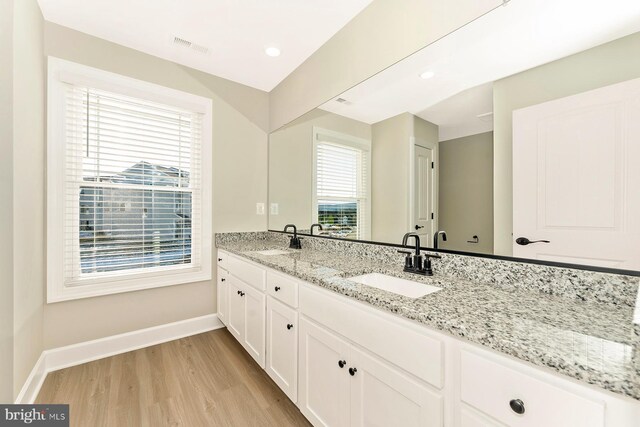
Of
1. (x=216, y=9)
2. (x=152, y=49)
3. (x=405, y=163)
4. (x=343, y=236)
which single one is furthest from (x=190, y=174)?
(x=405, y=163)

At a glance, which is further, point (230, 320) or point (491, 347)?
point (230, 320)

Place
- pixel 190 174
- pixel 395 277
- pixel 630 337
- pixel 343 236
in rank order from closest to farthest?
pixel 630 337 → pixel 395 277 → pixel 343 236 → pixel 190 174

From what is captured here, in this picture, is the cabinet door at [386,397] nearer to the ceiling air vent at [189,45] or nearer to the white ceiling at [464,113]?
the white ceiling at [464,113]

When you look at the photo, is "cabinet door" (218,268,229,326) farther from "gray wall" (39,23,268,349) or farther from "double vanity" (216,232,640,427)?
"double vanity" (216,232,640,427)

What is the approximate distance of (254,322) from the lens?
189cm

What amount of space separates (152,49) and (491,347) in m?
3.00

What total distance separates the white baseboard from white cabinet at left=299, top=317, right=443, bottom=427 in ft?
5.18

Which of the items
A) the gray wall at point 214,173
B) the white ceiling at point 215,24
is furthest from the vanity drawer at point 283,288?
the white ceiling at point 215,24

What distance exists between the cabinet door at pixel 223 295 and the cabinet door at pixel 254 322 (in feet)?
1.45

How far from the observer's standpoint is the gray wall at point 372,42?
4.43ft

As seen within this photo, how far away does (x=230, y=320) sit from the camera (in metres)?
2.33

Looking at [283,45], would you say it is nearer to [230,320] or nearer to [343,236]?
[343,236]

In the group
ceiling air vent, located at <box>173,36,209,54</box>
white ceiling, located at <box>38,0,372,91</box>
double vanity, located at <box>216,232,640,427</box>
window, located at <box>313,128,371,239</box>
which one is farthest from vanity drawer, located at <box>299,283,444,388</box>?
ceiling air vent, located at <box>173,36,209,54</box>

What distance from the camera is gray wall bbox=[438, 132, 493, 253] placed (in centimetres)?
124
